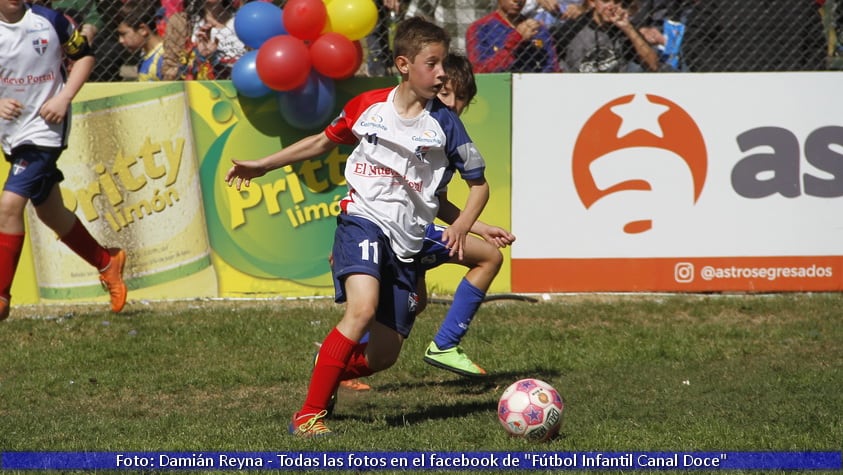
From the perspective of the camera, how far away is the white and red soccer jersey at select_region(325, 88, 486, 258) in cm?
547

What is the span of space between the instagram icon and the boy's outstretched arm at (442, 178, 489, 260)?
418 cm

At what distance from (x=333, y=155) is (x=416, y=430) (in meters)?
3.97

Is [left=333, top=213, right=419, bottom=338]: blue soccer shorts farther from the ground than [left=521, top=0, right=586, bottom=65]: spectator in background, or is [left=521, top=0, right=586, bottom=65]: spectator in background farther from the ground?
[left=521, top=0, right=586, bottom=65]: spectator in background

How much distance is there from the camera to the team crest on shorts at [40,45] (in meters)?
7.55

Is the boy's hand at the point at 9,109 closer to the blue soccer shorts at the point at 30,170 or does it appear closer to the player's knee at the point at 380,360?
the blue soccer shorts at the point at 30,170

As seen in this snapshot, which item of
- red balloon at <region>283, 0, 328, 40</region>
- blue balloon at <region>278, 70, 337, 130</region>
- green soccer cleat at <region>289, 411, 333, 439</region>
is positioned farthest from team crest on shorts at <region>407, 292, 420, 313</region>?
red balloon at <region>283, 0, 328, 40</region>

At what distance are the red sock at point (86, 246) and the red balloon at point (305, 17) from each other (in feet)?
6.95

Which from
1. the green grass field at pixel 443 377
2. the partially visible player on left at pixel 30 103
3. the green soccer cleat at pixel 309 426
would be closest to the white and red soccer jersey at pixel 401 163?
the green soccer cleat at pixel 309 426

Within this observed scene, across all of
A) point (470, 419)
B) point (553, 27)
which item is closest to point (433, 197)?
point (470, 419)

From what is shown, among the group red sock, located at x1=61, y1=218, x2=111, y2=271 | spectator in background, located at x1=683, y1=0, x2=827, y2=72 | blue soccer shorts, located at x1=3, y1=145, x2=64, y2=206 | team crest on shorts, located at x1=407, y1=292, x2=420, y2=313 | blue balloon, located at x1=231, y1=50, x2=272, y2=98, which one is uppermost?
spectator in background, located at x1=683, y1=0, x2=827, y2=72

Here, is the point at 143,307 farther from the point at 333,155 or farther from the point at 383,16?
the point at 383,16

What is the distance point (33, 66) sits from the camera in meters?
7.56

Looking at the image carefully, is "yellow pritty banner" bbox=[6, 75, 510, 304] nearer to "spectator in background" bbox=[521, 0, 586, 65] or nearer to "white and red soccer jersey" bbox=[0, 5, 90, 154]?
"spectator in background" bbox=[521, 0, 586, 65]
